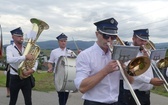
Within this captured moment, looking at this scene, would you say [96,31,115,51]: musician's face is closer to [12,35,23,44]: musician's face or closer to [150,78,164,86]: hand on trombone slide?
[150,78,164,86]: hand on trombone slide

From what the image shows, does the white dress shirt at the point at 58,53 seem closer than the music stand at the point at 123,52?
No

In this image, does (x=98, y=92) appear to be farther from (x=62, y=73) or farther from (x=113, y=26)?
(x=62, y=73)

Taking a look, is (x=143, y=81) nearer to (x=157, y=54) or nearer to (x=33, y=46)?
(x=157, y=54)

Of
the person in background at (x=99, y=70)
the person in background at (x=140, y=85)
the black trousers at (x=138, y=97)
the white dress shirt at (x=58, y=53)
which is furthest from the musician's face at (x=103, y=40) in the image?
the white dress shirt at (x=58, y=53)

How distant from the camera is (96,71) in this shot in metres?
3.72

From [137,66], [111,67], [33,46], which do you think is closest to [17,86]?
[33,46]

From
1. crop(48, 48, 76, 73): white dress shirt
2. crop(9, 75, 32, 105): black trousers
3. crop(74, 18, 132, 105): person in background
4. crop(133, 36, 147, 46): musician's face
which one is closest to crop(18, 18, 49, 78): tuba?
crop(9, 75, 32, 105): black trousers

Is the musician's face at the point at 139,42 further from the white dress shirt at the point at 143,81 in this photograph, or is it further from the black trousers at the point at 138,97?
the black trousers at the point at 138,97

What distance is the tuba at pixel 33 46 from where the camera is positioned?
265 inches

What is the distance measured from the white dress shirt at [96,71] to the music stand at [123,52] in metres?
0.26

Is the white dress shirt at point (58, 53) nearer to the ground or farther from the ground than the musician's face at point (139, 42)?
nearer to the ground

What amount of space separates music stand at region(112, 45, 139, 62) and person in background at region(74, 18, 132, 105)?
4.1 inches

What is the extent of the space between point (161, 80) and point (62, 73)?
326 centimetres

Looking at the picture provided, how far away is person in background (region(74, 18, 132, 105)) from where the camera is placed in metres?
3.66
